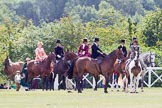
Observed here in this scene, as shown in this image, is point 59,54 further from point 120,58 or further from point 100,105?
point 100,105

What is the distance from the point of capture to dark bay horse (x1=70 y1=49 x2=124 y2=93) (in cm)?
3300

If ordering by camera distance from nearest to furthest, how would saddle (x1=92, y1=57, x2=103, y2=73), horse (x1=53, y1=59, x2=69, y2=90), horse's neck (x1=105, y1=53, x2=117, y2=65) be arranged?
horse's neck (x1=105, y1=53, x2=117, y2=65)
saddle (x1=92, y1=57, x2=103, y2=73)
horse (x1=53, y1=59, x2=69, y2=90)

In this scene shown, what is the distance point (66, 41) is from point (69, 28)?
7.44 ft

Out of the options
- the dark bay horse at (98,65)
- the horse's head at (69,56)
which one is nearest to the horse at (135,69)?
the dark bay horse at (98,65)

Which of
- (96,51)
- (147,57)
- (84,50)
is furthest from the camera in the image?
(147,57)

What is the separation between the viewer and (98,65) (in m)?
33.3

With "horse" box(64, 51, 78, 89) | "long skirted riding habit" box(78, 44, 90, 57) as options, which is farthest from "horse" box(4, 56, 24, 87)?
"long skirted riding habit" box(78, 44, 90, 57)

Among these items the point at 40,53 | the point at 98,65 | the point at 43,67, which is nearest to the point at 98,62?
the point at 98,65

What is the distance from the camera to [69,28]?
226ft

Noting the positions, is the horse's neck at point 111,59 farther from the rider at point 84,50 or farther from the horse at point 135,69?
the rider at point 84,50

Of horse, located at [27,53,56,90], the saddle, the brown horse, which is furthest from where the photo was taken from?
the brown horse

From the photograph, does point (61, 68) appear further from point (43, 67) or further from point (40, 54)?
point (40, 54)

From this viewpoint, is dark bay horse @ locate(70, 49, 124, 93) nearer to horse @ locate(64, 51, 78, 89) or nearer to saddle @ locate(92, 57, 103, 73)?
saddle @ locate(92, 57, 103, 73)

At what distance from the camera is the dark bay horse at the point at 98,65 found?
108 ft
